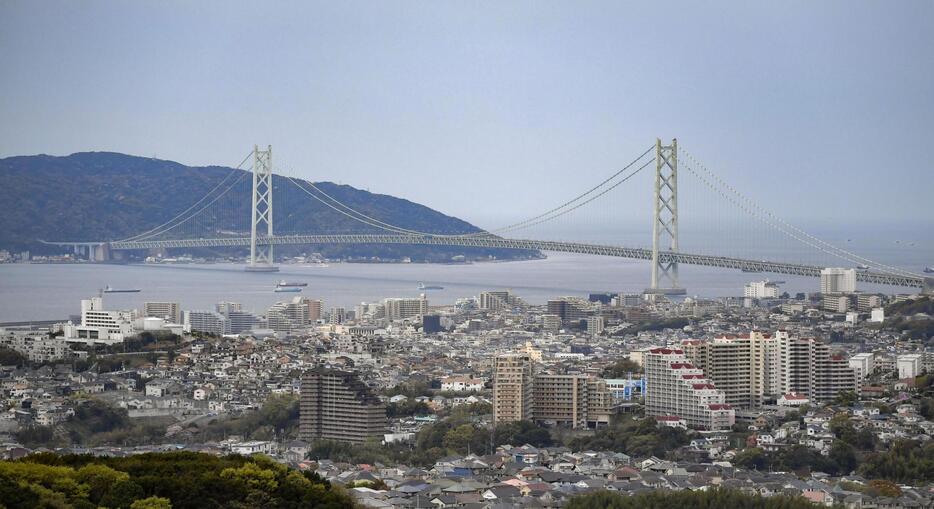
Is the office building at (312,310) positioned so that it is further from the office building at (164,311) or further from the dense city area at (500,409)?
the dense city area at (500,409)

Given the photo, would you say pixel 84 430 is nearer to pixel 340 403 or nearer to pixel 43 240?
pixel 340 403

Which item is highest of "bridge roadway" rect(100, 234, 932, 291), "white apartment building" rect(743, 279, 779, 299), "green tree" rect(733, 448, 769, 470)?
"bridge roadway" rect(100, 234, 932, 291)

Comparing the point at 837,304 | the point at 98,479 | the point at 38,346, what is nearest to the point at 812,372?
the point at 38,346

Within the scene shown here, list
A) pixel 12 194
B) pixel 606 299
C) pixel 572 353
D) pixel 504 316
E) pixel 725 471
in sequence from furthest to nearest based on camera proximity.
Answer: pixel 12 194, pixel 606 299, pixel 504 316, pixel 572 353, pixel 725 471

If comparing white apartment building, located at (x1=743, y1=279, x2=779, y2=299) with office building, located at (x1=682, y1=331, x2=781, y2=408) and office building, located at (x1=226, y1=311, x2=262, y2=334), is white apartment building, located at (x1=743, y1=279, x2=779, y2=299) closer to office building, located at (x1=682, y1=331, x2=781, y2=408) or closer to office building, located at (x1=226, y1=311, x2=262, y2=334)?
office building, located at (x1=226, y1=311, x2=262, y2=334)

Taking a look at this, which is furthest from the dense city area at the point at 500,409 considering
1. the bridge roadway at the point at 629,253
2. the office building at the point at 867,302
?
the bridge roadway at the point at 629,253

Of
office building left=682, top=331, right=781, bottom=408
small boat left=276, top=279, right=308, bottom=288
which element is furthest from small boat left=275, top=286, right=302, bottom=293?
office building left=682, top=331, right=781, bottom=408

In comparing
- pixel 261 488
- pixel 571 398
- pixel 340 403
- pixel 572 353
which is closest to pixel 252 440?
pixel 340 403
